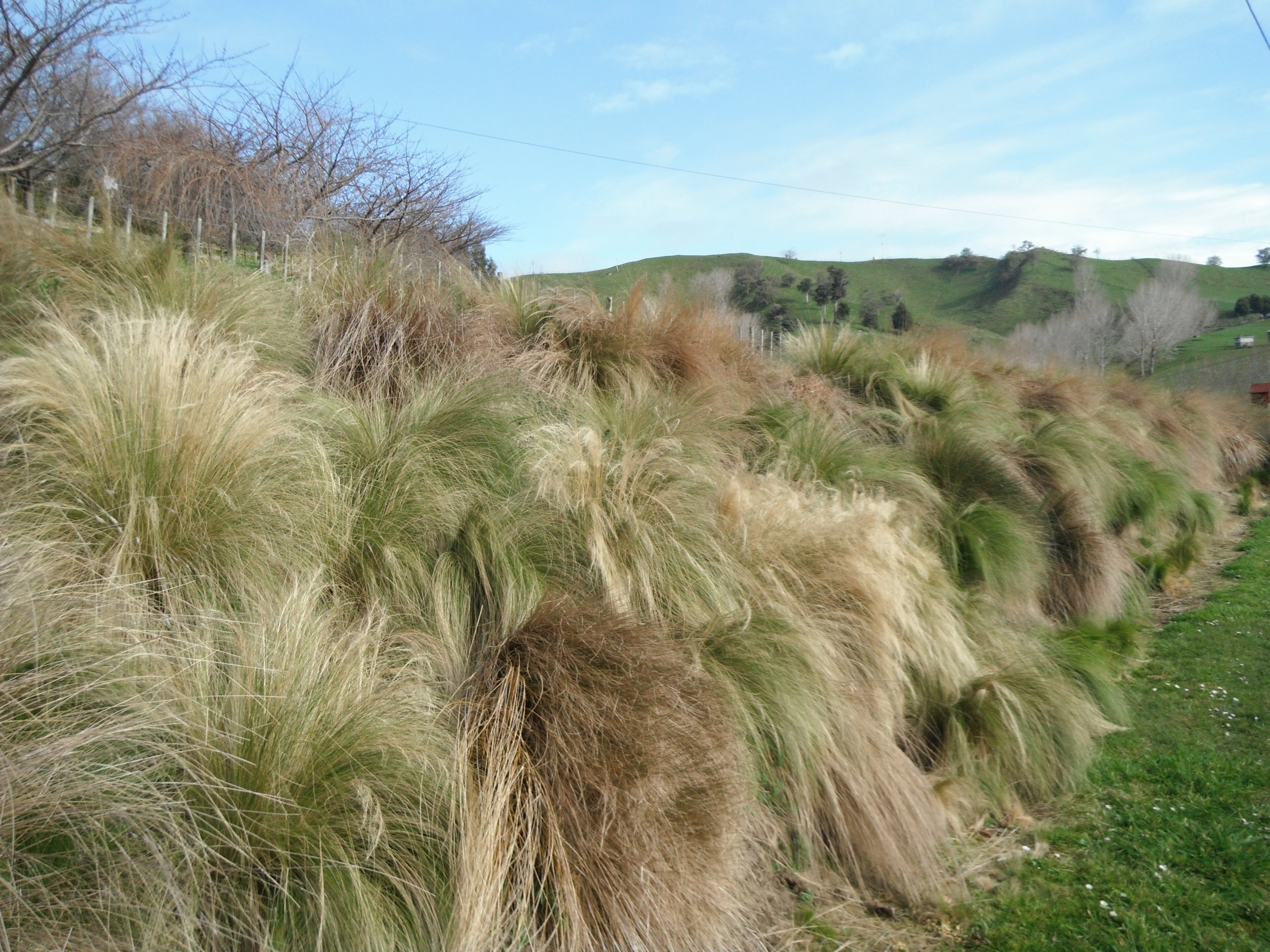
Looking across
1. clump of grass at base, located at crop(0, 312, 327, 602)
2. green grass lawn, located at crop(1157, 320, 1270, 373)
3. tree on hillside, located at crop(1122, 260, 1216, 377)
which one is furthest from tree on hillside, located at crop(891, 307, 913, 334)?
green grass lawn, located at crop(1157, 320, 1270, 373)

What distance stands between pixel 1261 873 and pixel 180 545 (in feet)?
15.4

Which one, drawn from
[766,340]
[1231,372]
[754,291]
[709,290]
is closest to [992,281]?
[1231,372]

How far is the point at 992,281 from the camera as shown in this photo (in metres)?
72.2

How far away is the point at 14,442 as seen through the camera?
314 centimetres

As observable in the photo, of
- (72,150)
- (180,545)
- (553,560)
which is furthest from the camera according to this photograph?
(72,150)

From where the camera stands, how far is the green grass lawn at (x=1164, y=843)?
349 centimetres

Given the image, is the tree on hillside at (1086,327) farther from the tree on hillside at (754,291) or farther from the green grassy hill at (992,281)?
the tree on hillside at (754,291)

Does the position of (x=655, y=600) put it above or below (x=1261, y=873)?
above

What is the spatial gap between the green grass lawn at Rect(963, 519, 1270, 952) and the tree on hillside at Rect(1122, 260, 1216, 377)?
163 ft

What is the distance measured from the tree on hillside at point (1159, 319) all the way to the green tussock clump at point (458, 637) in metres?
51.6

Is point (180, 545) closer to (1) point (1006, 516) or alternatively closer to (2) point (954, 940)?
(2) point (954, 940)

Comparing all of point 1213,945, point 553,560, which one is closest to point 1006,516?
point 1213,945

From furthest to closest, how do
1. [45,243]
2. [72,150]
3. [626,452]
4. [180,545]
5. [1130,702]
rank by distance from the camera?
[72,150]
[1130,702]
[45,243]
[626,452]
[180,545]

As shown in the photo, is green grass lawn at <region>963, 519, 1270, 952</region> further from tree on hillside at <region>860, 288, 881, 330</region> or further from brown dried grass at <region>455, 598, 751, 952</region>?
tree on hillside at <region>860, 288, 881, 330</region>
